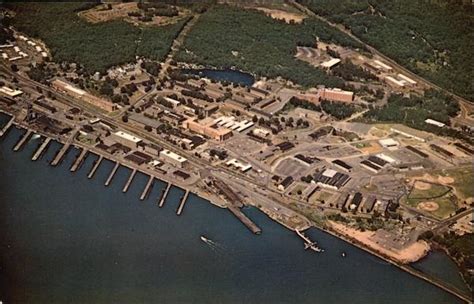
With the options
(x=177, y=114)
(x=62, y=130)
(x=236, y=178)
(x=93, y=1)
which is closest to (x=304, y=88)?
(x=177, y=114)

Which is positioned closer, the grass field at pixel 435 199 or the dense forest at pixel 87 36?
the grass field at pixel 435 199

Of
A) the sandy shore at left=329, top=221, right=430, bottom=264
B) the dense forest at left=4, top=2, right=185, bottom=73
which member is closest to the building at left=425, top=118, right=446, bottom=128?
the sandy shore at left=329, top=221, right=430, bottom=264

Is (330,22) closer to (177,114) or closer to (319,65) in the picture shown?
(319,65)

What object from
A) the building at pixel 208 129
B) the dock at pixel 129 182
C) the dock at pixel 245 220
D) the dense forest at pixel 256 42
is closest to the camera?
the dock at pixel 245 220

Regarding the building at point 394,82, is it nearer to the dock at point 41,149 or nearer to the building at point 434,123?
the building at point 434,123

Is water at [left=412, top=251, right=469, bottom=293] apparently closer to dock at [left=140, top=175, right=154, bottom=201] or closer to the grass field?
the grass field

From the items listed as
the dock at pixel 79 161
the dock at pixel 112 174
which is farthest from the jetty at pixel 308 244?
the dock at pixel 79 161

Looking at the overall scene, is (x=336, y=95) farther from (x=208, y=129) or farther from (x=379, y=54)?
(x=208, y=129)
